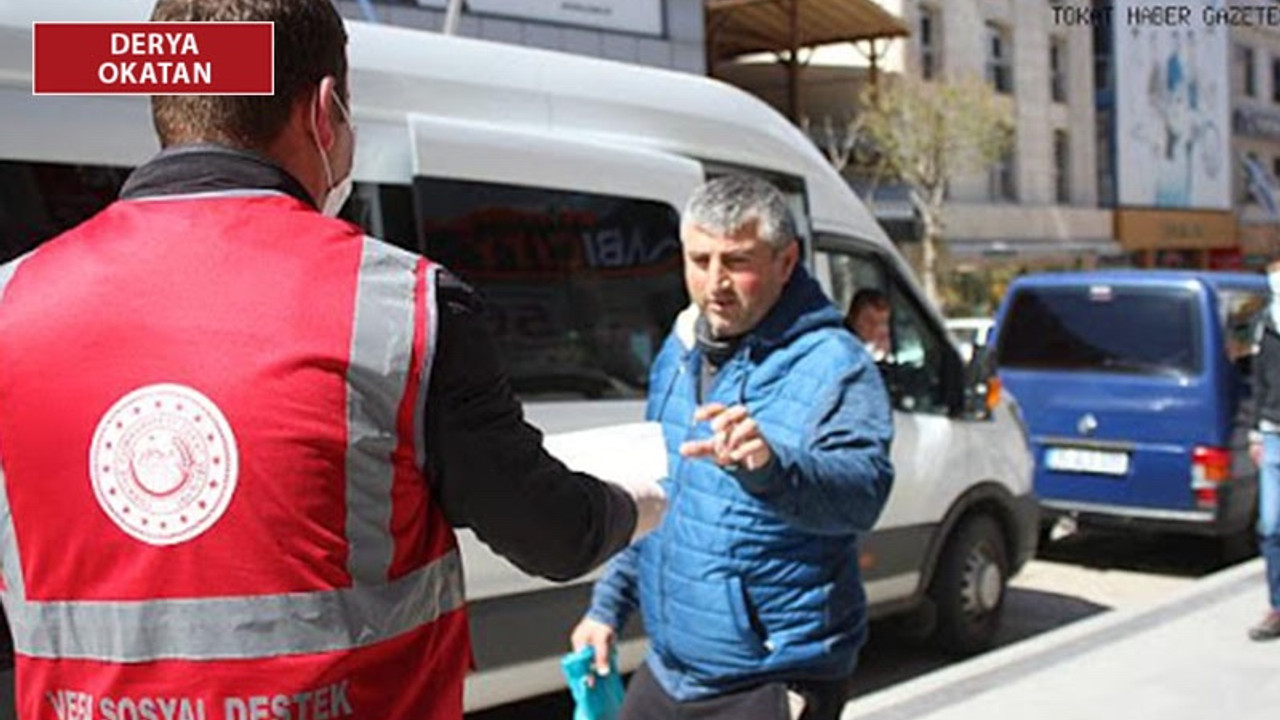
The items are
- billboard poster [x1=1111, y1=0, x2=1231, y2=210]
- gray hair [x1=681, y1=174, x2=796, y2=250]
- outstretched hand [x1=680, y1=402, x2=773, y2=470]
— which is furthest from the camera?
billboard poster [x1=1111, y1=0, x2=1231, y2=210]

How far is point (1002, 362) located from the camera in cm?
943

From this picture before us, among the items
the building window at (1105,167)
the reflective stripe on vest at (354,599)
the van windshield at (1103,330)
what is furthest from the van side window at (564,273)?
the building window at (1105,167)

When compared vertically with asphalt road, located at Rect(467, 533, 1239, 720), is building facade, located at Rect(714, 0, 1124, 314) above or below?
above

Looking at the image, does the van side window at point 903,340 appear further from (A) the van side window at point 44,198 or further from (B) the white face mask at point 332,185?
(B) the white face mask at point 332,185

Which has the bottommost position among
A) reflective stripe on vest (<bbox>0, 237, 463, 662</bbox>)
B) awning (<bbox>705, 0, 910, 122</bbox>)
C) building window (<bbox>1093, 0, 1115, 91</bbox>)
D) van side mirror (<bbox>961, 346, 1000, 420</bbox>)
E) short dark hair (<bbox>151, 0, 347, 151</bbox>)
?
van side mirror (<bbox>961, 346, 1000, 420</bbox>)

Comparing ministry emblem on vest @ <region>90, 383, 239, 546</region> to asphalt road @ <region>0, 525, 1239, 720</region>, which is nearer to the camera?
ministry emblem on vest @ <region>90, 383, 239, 546</region>

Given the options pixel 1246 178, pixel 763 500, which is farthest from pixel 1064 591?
pixel 1246 178

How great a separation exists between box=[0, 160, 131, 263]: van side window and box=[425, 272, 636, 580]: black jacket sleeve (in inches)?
101

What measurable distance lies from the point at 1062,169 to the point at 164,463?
1449 inches

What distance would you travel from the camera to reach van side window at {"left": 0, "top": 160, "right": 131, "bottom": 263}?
3680mm

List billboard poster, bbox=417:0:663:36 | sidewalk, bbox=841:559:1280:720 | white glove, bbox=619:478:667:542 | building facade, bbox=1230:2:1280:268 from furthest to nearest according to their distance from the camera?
1. building facade, bbox=1230:2:1280:268
2. billboard poster, bbox=417:0:663:36
3. sidewalk, bbox=841:559:1280:720
4. white glove, bbox=619:478:667:542

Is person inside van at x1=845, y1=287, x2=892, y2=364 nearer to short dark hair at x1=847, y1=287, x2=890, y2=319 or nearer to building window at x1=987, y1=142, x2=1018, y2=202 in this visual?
short dark hair at x1=847, y1=287, x2=890, y2=319

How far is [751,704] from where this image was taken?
2.61m

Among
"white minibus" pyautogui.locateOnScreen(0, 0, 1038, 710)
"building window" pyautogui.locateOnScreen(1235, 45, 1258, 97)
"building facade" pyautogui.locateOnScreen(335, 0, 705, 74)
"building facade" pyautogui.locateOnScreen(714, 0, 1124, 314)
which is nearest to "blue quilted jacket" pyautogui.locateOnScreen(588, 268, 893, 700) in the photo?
"white minibus" pyautogui.locateOnScreen(0, 0, 1038, 710)
